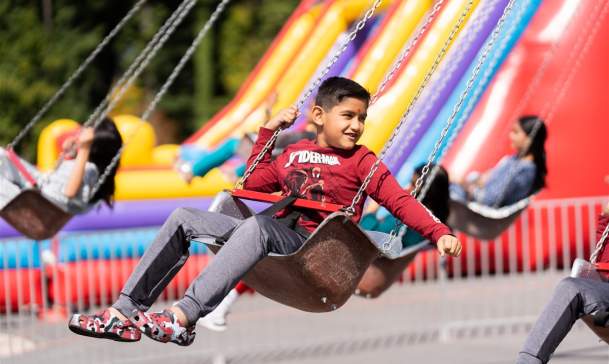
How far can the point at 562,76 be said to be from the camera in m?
11.7

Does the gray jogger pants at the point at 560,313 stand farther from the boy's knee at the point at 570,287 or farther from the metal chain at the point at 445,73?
the metal chain at the point at 445,73

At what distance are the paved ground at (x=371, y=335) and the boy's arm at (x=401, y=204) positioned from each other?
10.8ft

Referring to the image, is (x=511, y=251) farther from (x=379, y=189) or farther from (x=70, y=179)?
(x=379, y=189)

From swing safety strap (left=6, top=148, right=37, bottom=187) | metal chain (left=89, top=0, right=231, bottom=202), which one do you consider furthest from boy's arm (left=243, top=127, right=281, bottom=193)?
swing safety strap (left=6, top=148, right=37, bottom=187)

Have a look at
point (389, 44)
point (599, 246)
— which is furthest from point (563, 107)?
point (599, 246)

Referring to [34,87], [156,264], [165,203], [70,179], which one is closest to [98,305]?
[165,203]

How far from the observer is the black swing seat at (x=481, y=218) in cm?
821

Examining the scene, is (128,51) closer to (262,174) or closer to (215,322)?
(215,322)

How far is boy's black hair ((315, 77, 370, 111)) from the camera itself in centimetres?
527

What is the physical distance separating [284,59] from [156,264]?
9.31m

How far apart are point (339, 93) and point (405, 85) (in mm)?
4930

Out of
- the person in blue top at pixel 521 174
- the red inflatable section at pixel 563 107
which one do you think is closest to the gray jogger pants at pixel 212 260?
the person in blue top at pixel 521 174

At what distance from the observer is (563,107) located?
11727mm

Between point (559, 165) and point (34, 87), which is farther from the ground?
point (559, 165)
